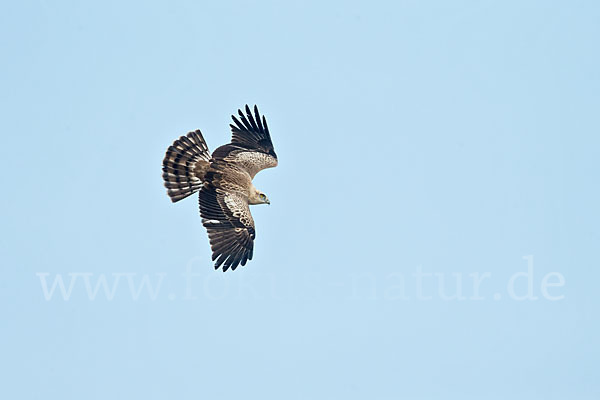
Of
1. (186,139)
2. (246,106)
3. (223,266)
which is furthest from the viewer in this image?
(246,106)

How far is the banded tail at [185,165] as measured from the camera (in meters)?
20.4

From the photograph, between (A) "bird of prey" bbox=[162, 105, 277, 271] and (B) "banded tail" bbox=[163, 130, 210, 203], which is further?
(B) "banded tail" bbox=[163, 130, 210, 203]

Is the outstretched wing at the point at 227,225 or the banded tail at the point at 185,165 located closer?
the outstretched wing at the point at 227,225

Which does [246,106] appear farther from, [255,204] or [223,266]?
[223,266]

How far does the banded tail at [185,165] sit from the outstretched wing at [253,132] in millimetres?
1387

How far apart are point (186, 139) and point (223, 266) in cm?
314

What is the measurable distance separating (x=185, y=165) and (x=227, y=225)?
1.72m

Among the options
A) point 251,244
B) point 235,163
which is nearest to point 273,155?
point 235,163

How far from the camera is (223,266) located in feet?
64.0

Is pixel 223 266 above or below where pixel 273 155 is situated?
below

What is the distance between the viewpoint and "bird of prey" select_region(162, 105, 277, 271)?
19.8 meters

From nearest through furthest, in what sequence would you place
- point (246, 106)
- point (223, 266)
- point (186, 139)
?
point (223, 266), point (186, 139), point (246, 106)

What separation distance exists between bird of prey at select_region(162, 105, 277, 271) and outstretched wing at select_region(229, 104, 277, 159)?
12.3 inches

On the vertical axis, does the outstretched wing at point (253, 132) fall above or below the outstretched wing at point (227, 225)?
above
